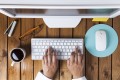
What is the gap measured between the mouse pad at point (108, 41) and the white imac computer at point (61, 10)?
0.08 m

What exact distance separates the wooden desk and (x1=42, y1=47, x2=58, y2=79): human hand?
36mm

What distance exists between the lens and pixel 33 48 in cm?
100

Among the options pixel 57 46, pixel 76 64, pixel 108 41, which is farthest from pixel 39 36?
pixel 108 41

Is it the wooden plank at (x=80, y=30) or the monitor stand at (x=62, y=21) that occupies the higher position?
the monitor stand at (x=62, y=21)

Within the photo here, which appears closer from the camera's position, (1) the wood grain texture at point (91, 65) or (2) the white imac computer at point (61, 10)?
(2) the white imac computer at point (61, 10)

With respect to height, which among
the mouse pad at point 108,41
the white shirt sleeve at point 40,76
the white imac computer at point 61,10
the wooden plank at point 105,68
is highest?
the white imac computer at point 61,10

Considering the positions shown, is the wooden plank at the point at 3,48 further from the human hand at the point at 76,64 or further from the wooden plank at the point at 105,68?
the wooden plank at the point at 105,68

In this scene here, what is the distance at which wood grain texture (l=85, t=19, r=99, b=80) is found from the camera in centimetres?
103

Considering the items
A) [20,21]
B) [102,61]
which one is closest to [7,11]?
[20,21]

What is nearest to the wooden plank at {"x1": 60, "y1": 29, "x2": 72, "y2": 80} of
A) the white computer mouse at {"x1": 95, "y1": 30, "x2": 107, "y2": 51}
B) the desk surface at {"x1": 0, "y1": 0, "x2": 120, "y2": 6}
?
the white computer mouse at {"x1": 95, "y1": 30, "x2": 107, "y2": 51}

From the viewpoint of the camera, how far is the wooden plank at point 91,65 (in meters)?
1.03

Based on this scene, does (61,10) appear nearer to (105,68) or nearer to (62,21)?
(62,21)

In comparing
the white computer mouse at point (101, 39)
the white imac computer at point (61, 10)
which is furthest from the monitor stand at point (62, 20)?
the white computer mouse at point (101, 39)

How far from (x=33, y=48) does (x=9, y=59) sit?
0.42ft
